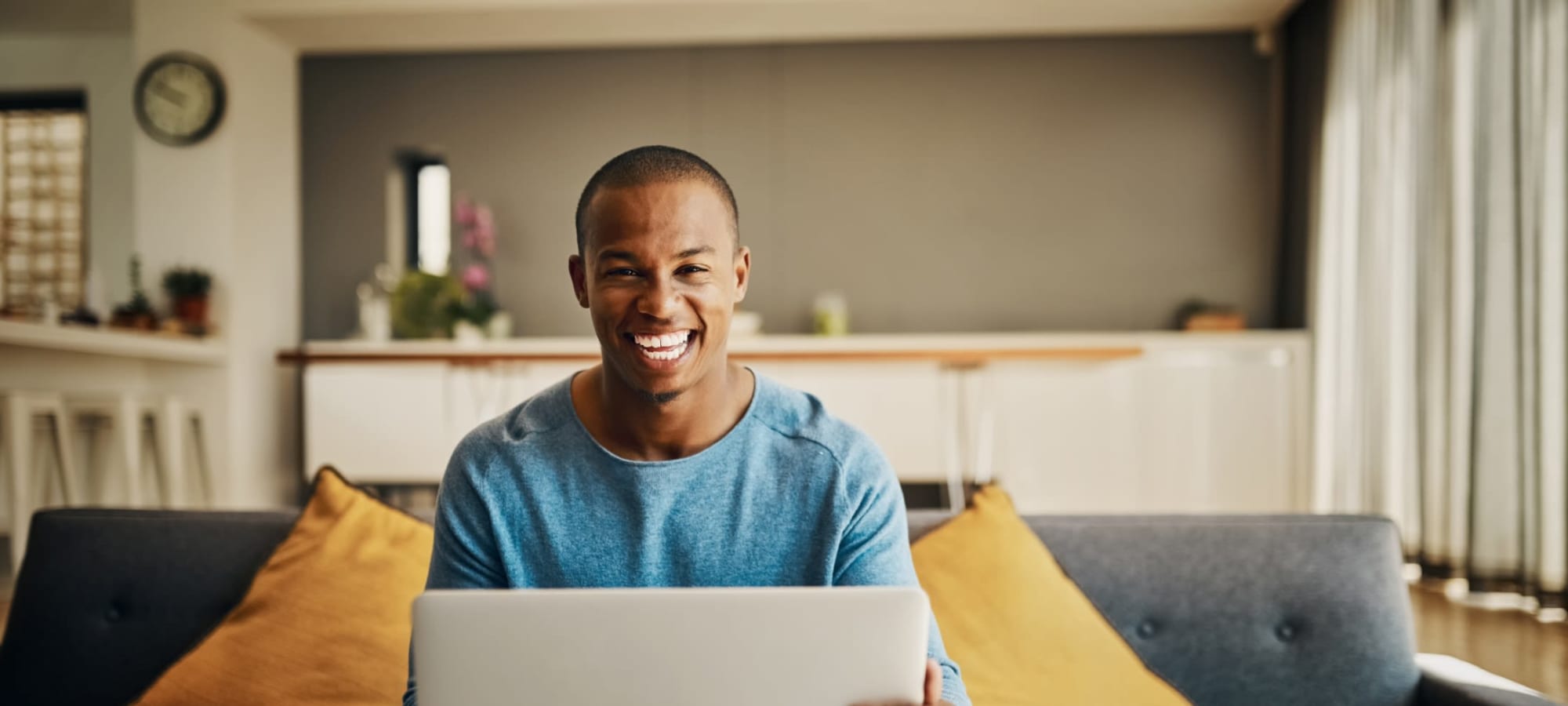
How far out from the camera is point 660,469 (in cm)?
112

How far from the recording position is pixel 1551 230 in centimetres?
321

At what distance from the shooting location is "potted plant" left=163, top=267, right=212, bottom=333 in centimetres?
522

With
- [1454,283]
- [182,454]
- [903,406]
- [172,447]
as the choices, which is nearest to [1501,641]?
[1454,283]

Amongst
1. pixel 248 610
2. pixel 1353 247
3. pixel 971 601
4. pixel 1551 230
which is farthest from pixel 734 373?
pixel 1353 247

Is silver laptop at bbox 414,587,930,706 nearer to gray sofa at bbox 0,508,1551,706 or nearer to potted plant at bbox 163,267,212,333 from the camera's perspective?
gray sofa at bbox 0,508,1551,706

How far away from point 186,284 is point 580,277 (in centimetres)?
484

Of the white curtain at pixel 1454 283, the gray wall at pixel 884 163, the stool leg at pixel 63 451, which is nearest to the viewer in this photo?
the white curtain at pixel 1454 283

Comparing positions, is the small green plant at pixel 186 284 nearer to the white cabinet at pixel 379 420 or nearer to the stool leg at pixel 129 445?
the white cabinet at pixel 379 420

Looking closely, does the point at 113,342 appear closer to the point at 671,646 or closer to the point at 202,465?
the point at 202,465

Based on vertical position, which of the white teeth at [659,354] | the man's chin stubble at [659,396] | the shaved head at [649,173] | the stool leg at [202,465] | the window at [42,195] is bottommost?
the stool leg at [202,465]

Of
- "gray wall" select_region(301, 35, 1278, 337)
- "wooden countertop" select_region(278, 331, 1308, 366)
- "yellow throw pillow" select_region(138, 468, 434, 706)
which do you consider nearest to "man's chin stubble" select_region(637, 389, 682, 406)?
"yellow throw pillow" select_region(138, 468, 434, 706)

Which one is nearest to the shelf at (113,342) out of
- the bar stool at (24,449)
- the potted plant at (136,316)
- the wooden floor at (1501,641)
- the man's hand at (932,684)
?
the potted plant at (136,316)

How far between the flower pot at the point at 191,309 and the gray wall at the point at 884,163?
2.65ft

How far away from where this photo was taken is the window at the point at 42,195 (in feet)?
20.7
